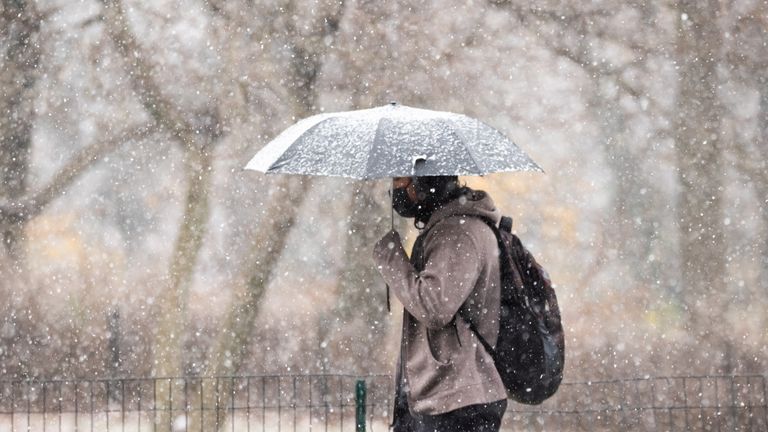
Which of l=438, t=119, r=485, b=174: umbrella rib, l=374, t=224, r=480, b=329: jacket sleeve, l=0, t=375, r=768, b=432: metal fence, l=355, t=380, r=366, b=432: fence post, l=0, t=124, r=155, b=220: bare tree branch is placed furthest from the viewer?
l=0, t=124, r=155, b=220: bare tree branch

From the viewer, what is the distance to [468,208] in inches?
159

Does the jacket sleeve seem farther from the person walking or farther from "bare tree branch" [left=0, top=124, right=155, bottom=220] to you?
"bare tree branch" [left=0, top=124, right=155, bottom=220]

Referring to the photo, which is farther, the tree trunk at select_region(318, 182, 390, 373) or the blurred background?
the tree trunk at select_region(318, 182, 390, 373)

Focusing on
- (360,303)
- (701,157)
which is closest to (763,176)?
(701,157)

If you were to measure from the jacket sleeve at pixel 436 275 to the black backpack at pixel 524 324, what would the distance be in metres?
0.21

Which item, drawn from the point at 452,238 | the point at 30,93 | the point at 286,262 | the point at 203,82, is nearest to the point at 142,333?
the point at 286,262

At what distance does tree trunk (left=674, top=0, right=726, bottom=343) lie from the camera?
1125 cm

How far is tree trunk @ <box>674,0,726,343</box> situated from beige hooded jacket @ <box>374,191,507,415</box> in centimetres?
787

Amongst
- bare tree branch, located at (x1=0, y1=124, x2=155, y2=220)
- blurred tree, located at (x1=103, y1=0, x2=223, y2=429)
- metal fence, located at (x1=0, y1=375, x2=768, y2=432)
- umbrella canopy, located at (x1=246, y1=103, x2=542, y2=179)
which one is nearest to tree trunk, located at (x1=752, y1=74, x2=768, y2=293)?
metal fence, located at (x1=0, y1=375, x2=768, y2=432)

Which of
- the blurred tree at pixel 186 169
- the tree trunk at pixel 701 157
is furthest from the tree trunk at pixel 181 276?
the tree trunk at pixel 701 157

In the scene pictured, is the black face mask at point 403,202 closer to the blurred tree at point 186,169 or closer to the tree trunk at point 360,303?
the blurred tree at point 186,169

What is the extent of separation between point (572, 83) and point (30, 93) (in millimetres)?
6405

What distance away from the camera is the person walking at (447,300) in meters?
3.91

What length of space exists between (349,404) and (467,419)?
243 inches
